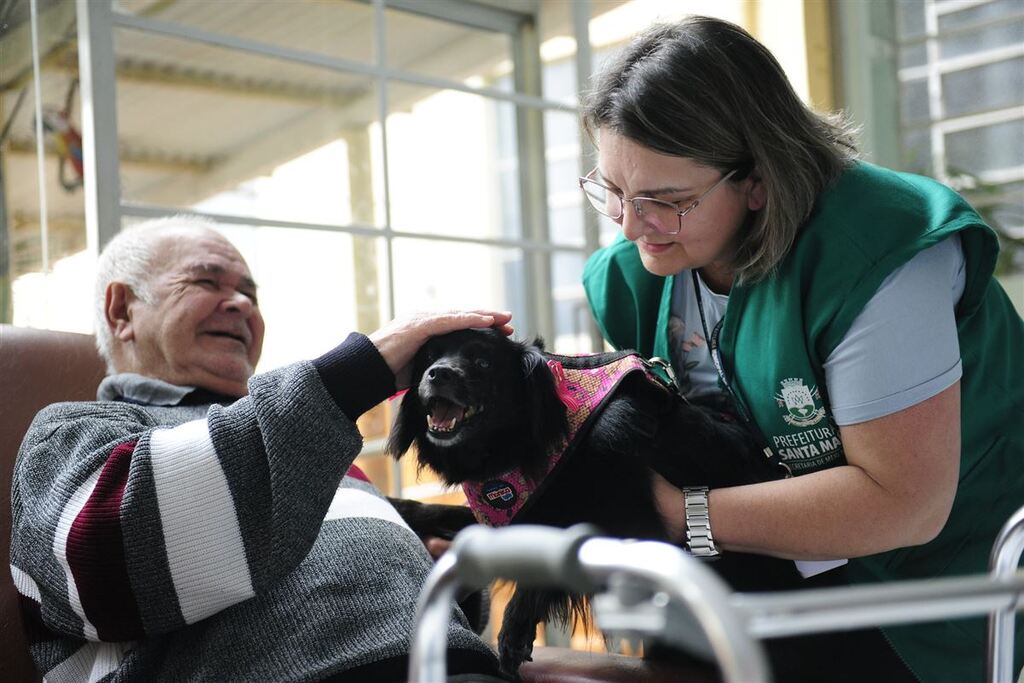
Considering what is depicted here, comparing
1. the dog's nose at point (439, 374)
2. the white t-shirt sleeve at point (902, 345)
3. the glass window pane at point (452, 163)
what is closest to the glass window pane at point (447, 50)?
the glass window pane at point (452, 163)

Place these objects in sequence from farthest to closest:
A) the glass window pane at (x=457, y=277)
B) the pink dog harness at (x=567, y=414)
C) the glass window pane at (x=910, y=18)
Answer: the glass window pane at (x=910, y=18), the glass window pane at (x=457, y=277), the pink dog harness at (x=567, y=414)

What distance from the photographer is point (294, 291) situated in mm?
2488

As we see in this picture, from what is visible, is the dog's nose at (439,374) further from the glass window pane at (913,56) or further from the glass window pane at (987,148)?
the glass window pane at (913,56)

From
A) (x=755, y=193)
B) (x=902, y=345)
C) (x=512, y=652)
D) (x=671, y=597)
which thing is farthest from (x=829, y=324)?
(x=671, y=597)

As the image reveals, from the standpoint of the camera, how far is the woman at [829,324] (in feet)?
3.65

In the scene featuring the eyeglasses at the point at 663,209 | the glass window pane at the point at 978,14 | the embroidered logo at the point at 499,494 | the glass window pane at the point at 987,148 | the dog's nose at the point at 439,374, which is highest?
the glass window pane at the point at 978,14

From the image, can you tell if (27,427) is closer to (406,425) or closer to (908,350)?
(406,425)

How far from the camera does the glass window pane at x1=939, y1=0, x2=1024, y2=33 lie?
2.73 metres

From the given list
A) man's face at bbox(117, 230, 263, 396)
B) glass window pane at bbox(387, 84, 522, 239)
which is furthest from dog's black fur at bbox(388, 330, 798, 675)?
glass window pane at bbox(387, 84, 522, 239)

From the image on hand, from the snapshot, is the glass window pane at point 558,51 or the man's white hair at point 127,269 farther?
the glass window pane at point 558,51

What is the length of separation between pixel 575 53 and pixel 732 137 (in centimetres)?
187

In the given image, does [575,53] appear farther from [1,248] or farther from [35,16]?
[1,248]

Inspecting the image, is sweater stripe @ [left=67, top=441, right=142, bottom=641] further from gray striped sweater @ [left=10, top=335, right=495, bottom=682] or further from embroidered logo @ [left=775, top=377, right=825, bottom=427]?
embroidered logo @ [left=775, top=377, right=825, bottom=427]

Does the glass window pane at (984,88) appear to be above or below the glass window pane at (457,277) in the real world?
above
